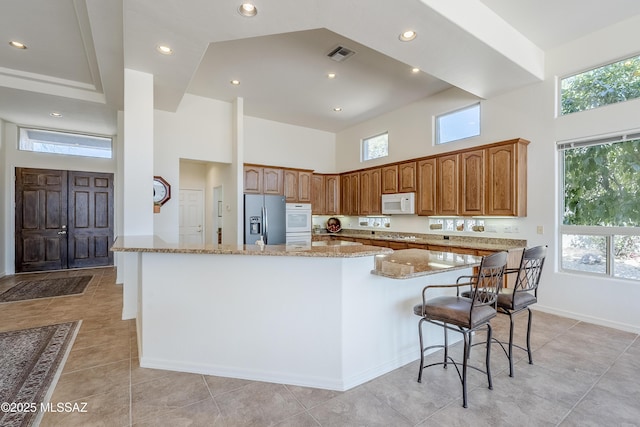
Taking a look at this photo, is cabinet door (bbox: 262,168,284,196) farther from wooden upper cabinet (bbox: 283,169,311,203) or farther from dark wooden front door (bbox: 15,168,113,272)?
dark wooden front door (bbox: 15,168,113,272)

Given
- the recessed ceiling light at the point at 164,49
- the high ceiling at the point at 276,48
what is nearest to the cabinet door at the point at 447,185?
the high ceiling at the point at 276,48

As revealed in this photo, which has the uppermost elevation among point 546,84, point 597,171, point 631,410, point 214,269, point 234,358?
point 546,84

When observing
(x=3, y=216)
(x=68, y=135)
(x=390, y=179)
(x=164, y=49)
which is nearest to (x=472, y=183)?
(x=390, y=179)

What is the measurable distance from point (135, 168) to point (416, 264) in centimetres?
330

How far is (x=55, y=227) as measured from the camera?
21.4ft

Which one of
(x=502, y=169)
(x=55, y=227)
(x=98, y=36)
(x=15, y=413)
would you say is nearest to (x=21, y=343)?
(x=15, y=413)

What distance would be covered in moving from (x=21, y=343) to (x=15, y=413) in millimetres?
1393

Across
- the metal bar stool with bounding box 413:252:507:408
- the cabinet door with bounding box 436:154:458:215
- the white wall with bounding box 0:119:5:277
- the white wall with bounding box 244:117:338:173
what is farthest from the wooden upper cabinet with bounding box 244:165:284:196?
the white wall with bounding box 0:119:5:277

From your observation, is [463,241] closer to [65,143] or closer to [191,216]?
[191,216]

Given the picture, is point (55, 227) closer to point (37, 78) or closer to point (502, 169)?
point (37, 78)

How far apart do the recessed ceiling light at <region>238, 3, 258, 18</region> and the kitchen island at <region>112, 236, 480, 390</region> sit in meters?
1.92

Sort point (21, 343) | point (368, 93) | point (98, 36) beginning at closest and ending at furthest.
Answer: point (21, 343)
point (98, 36)
point (368, 93)

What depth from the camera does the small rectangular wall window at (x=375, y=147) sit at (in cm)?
642

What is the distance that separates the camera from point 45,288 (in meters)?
4.98
